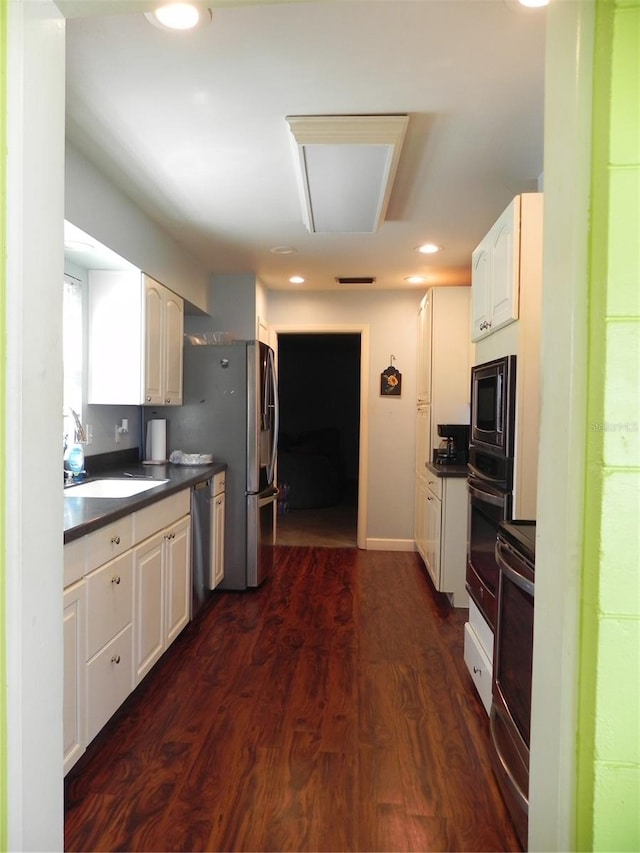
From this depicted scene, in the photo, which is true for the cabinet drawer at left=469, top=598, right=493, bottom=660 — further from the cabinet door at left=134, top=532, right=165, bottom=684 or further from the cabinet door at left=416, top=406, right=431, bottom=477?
the cabinet door at left=416, top=406, right=431, bottom=477

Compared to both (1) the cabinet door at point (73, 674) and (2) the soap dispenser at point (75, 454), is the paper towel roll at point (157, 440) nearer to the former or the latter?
(2) the soap dispenser at point (75, 454)

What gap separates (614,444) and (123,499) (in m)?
1.86

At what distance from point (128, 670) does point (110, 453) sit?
5.01 ft

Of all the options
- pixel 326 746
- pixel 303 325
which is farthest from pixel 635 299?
pixel 303 325

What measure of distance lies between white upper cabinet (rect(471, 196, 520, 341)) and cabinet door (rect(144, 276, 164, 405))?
1.85 meters

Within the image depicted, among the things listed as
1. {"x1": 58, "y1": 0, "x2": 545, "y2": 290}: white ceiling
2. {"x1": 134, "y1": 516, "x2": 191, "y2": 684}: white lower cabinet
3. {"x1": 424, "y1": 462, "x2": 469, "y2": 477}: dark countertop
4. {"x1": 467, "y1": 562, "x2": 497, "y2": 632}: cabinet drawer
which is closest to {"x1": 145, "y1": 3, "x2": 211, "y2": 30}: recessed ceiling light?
{"x1": 58, "y1": 0, "x2": 545, "y2": 290}: white ceiling

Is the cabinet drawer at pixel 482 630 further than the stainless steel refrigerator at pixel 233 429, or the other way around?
the stainless steel refrigerator at pixel 233 429

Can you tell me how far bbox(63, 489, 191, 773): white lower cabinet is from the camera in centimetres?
162

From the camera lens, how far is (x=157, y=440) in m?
3.57

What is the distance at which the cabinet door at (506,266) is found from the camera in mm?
2016

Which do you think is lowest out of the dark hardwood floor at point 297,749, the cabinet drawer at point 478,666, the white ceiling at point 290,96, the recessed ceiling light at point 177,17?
the dark hardwood floor at point 297,749

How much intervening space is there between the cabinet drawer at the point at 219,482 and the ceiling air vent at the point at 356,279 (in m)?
1.99

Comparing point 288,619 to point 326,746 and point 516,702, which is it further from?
point 516,702

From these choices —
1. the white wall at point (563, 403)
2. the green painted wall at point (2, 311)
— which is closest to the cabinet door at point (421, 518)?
the white wall at point (563, 403)
